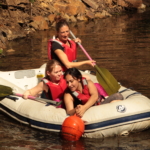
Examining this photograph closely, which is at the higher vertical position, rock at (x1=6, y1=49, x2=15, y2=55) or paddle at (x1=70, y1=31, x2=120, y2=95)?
paddle at (x1=70, y1=31, x2=120, y2=95)

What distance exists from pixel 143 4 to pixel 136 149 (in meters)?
12.2

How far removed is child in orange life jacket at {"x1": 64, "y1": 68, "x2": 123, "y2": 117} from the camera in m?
4.69

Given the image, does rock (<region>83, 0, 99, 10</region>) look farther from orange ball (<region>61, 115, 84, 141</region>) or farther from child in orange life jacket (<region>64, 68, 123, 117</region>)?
orange ball (<region>61, 115, 84, 141</region>)

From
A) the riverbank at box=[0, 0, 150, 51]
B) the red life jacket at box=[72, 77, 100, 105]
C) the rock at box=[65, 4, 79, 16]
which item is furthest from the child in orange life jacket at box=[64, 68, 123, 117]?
the rock at box=[65, 4, 79, 16]

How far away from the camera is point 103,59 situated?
8.36 metres

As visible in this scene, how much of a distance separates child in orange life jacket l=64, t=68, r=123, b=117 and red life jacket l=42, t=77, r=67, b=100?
229mm

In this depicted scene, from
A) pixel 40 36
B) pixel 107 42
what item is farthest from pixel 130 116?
pixel 40 36

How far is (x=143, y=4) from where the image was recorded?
52.8ft

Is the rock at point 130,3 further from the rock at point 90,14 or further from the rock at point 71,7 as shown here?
the rock at point 71,7

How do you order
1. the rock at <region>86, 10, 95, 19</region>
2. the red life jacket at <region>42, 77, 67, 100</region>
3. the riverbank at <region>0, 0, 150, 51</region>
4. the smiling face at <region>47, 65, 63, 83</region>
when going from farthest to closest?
1. the rock at <region>86, 10, 95, 19</region>
2. the riverbank at <region>0, 0, 150, 51</region>
3. the red life jacket at <region>42, 77, 67, 100</region>
4. the smiling face at <region>47, 65, 63, 83</region>

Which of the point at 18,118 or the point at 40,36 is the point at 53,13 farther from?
the point at 18,118

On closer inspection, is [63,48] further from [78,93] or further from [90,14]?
[90,14]

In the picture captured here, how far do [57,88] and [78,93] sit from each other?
394mm

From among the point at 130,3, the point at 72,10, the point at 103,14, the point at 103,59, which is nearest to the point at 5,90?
the point at 103,59
